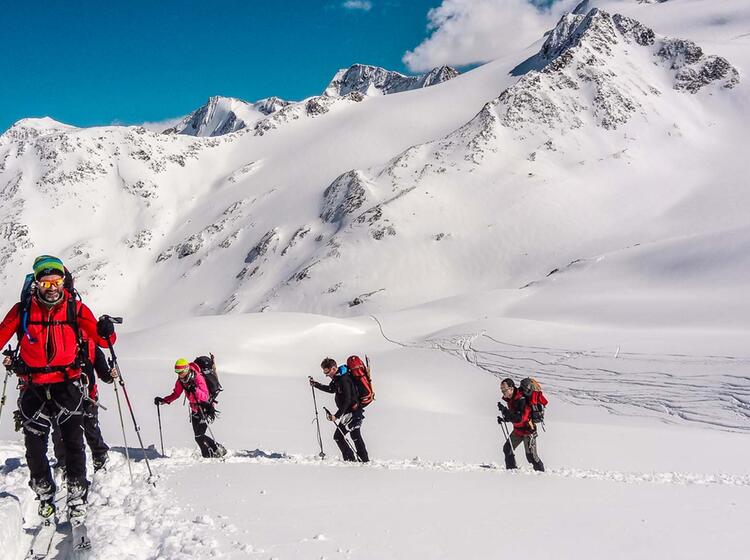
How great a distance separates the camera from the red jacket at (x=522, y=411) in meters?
10.5

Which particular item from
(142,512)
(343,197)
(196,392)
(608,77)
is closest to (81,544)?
(142,512)

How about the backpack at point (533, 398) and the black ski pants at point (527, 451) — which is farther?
the black ski pants at point (527, 451)

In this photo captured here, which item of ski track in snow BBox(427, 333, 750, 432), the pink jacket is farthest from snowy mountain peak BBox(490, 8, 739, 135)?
the pink jacket

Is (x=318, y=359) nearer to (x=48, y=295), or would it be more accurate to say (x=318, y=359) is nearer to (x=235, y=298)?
(x=48, y=295)

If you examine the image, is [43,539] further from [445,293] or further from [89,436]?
[445,293]

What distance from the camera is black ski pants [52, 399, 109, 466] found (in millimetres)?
6758

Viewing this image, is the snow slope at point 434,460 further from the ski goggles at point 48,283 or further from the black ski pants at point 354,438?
the ski goggles at point 48,283

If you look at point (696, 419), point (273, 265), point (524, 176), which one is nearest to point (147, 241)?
point (273, 265)

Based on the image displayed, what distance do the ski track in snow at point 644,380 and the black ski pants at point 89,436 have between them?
1949 centimetres

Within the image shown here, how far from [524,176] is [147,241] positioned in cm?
7213

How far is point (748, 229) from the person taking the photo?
1842 inches

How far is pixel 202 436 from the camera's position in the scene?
34.1ft

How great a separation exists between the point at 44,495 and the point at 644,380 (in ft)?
74.9

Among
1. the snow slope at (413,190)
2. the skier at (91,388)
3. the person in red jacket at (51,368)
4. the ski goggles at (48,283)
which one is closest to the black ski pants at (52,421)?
the person in red jacket at (51,368)
